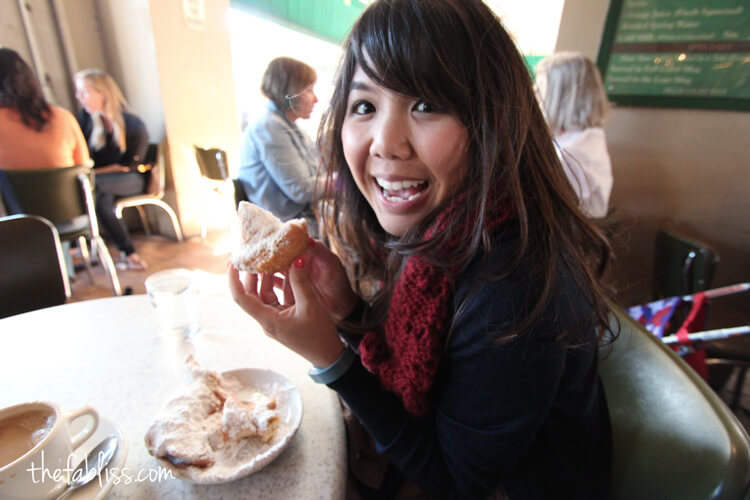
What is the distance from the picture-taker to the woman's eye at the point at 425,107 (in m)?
0.61

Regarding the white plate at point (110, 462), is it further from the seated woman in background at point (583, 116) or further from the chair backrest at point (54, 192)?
the chair backrest at point (54, 192)

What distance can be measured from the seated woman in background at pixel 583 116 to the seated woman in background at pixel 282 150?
4.54 ft

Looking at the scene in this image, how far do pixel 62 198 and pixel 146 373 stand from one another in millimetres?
2151

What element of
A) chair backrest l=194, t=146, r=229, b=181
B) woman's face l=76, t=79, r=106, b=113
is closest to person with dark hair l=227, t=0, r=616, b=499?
chair backrest l=194, t=146, r=229, b=181

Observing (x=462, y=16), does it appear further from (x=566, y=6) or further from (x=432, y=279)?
(x=566, y=6)

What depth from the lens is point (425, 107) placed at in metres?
0.62

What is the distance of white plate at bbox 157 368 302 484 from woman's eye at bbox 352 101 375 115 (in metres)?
0.50

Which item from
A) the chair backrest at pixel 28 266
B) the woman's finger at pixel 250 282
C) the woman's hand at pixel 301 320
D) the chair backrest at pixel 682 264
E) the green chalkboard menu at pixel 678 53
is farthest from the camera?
the green chalkboard menu at pixel 678 53

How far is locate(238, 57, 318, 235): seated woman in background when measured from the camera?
7.72ft

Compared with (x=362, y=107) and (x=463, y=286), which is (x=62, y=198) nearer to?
(x=362, y=107)

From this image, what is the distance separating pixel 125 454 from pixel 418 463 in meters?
0.45

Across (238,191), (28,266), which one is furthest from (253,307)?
(238,191)

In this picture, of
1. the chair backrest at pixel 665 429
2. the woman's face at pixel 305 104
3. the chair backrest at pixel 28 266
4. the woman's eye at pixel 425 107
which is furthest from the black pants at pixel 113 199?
the chair backrest at pixel 665 429

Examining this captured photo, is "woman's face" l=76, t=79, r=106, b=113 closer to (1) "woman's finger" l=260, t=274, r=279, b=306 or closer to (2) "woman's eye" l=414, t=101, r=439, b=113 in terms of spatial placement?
(1) "woman's finger" l=260, t=274, r=279, b=306
